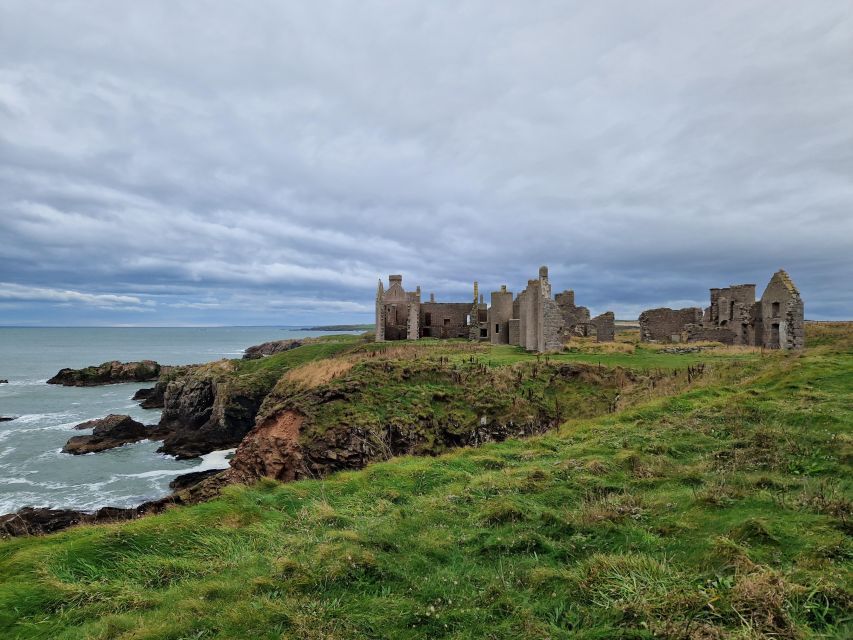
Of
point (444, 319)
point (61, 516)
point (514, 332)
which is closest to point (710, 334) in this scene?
point (514, 332)

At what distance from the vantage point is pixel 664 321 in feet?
149

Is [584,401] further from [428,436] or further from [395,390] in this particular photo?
[395,390]

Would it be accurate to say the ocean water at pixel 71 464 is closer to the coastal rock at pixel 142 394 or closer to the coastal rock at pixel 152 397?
the coastal rock at pixel 152 397

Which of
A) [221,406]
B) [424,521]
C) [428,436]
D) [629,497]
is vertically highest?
[629,497]

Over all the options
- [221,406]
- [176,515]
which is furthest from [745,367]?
[221,406]

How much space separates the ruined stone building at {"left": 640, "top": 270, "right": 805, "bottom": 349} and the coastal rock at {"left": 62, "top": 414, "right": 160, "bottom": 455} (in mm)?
51439

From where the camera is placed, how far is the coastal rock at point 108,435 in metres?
36.9

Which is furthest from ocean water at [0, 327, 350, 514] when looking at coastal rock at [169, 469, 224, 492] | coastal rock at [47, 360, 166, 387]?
coastal rock at [47, 360, 166, 387]

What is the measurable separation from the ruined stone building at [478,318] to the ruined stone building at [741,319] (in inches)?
210

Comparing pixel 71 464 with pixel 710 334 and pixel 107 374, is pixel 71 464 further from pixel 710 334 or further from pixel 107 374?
pixel 107 374

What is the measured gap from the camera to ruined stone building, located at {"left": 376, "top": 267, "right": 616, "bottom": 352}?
128 ft

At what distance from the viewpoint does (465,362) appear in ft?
87.6

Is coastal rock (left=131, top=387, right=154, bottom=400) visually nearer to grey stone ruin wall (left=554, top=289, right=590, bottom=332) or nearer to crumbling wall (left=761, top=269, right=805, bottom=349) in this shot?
grey stone ruin wall (left=554, top=289, right=590, bottom=332)

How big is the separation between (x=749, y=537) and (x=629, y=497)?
2015 mm
